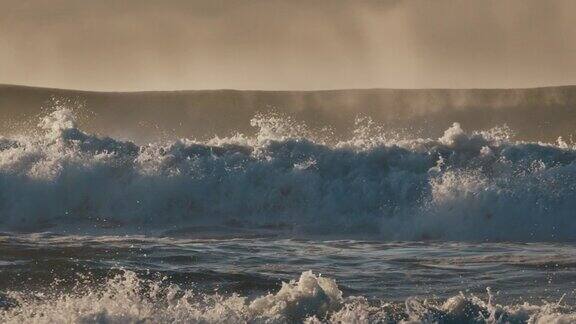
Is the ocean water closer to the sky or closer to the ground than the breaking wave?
closer to the sky

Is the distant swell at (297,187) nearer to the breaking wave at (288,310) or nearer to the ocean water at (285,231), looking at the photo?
the ocean water at (285,231)

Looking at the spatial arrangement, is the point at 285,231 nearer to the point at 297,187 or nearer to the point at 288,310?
the point at 297,187

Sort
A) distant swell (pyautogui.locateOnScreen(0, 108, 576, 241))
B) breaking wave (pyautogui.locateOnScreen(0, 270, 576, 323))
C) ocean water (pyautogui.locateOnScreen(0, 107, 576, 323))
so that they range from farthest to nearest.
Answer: distant swell (pyautogui.locateOnScreen(0, 108, 576, 241))
ocean water (pyautogui.locateOnScreen(0, 107, 576, 323))
breaking wave (pyautogui.locateOnScreen(0, 270, 576, 323))

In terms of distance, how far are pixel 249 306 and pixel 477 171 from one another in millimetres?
11778

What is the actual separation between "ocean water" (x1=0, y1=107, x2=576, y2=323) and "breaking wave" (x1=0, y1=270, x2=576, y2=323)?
0.06ft

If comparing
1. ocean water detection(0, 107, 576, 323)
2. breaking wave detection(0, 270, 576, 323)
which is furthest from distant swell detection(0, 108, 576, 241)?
breaking wave detection(0, 270, 576, 323)

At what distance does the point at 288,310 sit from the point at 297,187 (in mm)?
11647

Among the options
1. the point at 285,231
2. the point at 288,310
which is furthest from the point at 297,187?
the point at 288,310

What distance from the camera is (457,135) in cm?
2402

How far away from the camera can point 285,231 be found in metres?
20.6

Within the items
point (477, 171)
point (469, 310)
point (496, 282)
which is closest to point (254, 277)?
point (496, 282)

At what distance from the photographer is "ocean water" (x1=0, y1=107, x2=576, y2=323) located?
11.5 meters

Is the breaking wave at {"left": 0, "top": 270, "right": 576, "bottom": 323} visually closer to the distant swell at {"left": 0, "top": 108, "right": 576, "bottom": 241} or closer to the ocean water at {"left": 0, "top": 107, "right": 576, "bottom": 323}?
the ocean water at {"left": 0, "top": 107, "right": 576, "bottom": 323}

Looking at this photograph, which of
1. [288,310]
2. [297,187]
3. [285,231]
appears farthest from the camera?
[297,187]
